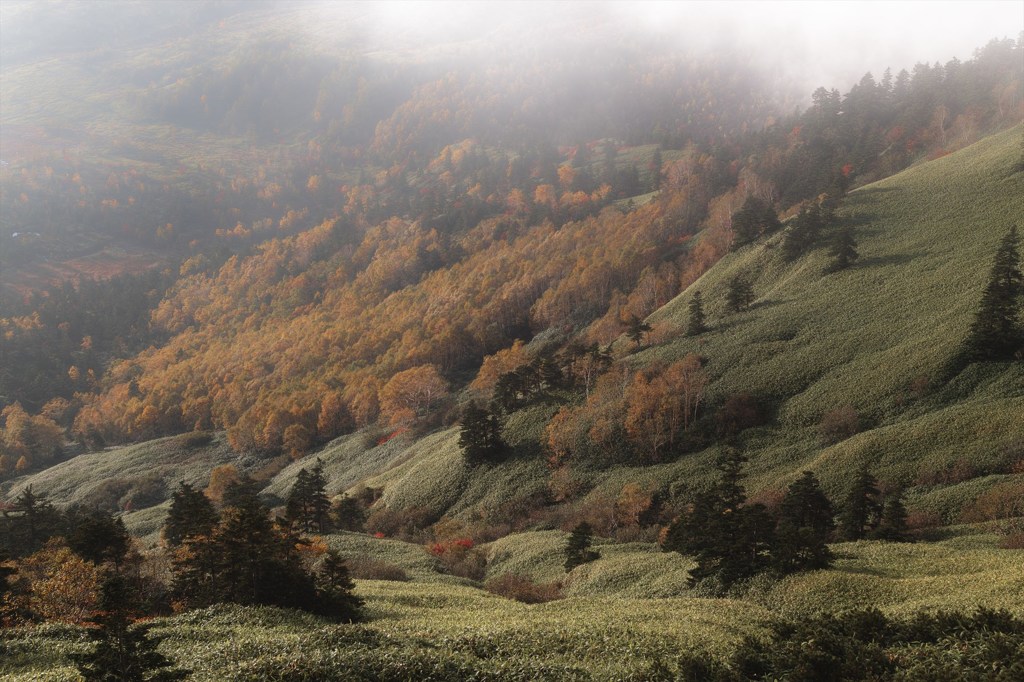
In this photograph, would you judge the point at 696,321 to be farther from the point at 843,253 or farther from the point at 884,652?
the point at 884,652

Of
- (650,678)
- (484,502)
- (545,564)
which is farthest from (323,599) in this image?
(484,502)

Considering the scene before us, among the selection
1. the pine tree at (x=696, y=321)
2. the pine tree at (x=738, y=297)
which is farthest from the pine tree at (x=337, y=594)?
the pine tree at (x=738, y=297)

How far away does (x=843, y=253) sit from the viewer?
11781cm

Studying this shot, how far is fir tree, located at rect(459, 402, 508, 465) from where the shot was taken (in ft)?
349

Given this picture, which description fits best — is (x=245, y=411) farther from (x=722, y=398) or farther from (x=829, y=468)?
(x=829, y=468)

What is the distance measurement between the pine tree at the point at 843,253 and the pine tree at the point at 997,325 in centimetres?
3380

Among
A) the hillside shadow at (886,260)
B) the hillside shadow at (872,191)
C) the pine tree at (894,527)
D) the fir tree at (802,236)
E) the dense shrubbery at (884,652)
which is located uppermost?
the hillside shadow at (872,191)

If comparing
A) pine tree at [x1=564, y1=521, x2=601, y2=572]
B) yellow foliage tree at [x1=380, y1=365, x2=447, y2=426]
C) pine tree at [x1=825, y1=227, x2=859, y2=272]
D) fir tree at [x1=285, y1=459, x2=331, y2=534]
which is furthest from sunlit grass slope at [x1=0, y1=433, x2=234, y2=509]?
pine tree at [x1=825, y1=227, x2=859, y2=272]

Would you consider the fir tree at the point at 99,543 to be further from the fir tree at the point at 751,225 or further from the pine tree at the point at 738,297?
the fir tree at the point at 751,225

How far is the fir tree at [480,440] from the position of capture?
106500 millimetres

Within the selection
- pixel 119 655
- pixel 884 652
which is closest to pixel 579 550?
pixel 884 652

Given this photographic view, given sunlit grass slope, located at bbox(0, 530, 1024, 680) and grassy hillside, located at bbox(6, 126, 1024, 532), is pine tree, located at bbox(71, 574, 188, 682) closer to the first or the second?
sunlit grass slope, located at bbox(0, 530, 1024, 680)

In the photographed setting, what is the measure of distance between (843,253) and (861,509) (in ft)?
257

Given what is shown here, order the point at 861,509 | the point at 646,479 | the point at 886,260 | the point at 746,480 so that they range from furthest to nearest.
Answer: the point at 886,260 < the point at 646,479 < the point at 746,480 < the point at 861,509
